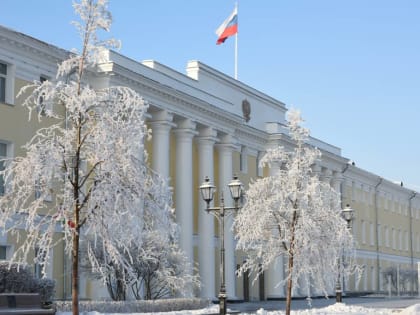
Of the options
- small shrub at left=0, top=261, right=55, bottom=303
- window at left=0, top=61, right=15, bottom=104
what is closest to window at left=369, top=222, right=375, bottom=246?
window at left=0, top=61, right=15, bottom=104

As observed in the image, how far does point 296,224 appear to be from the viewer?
2469 centimetres

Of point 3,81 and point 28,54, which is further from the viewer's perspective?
point 28,54

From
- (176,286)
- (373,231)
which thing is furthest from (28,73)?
(373,231)

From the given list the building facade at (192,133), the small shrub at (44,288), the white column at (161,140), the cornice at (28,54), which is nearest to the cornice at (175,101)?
the building facade at (192,133)

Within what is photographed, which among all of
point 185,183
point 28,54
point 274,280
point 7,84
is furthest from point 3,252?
point 274,280

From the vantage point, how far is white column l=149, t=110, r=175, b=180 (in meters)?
38.0

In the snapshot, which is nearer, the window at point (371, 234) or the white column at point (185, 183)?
the white column at point (185, 183)

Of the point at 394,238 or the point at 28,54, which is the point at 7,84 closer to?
the point at 28,54

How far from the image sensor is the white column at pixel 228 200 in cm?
4366

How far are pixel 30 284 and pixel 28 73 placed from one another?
1044 cm

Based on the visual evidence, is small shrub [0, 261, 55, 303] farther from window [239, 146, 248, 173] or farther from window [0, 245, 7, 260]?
window [239, 146, 248, 173]

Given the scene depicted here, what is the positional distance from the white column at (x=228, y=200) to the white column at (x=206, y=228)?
145 centimetres

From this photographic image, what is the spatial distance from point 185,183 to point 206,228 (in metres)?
3.33

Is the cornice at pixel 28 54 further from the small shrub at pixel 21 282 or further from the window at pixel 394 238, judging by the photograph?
the window at pixel 394 238
